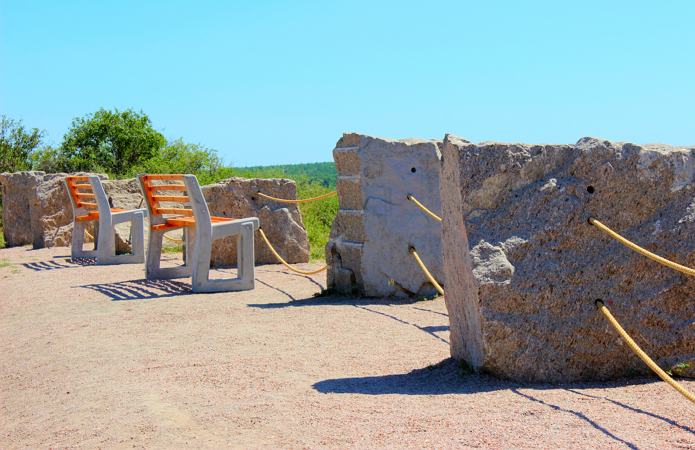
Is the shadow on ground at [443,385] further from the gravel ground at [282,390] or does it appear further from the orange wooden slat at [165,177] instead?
the orange wooden slat at [165,177]

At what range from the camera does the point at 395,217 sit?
536 cm

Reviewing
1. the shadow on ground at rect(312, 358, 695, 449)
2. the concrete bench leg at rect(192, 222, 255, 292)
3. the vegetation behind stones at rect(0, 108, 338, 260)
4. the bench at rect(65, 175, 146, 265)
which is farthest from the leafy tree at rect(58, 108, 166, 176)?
the shadow on ground at rect(312, 358, 695, 449)

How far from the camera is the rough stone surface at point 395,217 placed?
533 cm

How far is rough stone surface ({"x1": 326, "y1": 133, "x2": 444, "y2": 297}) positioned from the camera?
533 centimetres

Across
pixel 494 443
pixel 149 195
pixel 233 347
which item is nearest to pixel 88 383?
pixel 233 347

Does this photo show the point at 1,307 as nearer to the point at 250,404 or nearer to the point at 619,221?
the point at 250,404

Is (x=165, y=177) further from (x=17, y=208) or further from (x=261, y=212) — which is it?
(x=17, y=208)

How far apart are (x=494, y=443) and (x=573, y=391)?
2.43 ft

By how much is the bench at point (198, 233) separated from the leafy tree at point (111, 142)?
469 inches

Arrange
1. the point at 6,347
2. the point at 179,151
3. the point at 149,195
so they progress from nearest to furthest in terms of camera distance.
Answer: the point at 6,347 < the point at 149,195 < the point at 179,151

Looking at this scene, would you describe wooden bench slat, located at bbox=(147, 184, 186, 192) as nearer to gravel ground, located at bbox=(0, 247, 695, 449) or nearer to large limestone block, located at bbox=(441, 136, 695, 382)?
gravel ground, located at bbox=(0, 247, 695, 449)

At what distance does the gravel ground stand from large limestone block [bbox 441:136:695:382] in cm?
17

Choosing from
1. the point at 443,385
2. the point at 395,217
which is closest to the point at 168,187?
the point at 395,217

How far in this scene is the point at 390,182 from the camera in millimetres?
5371
